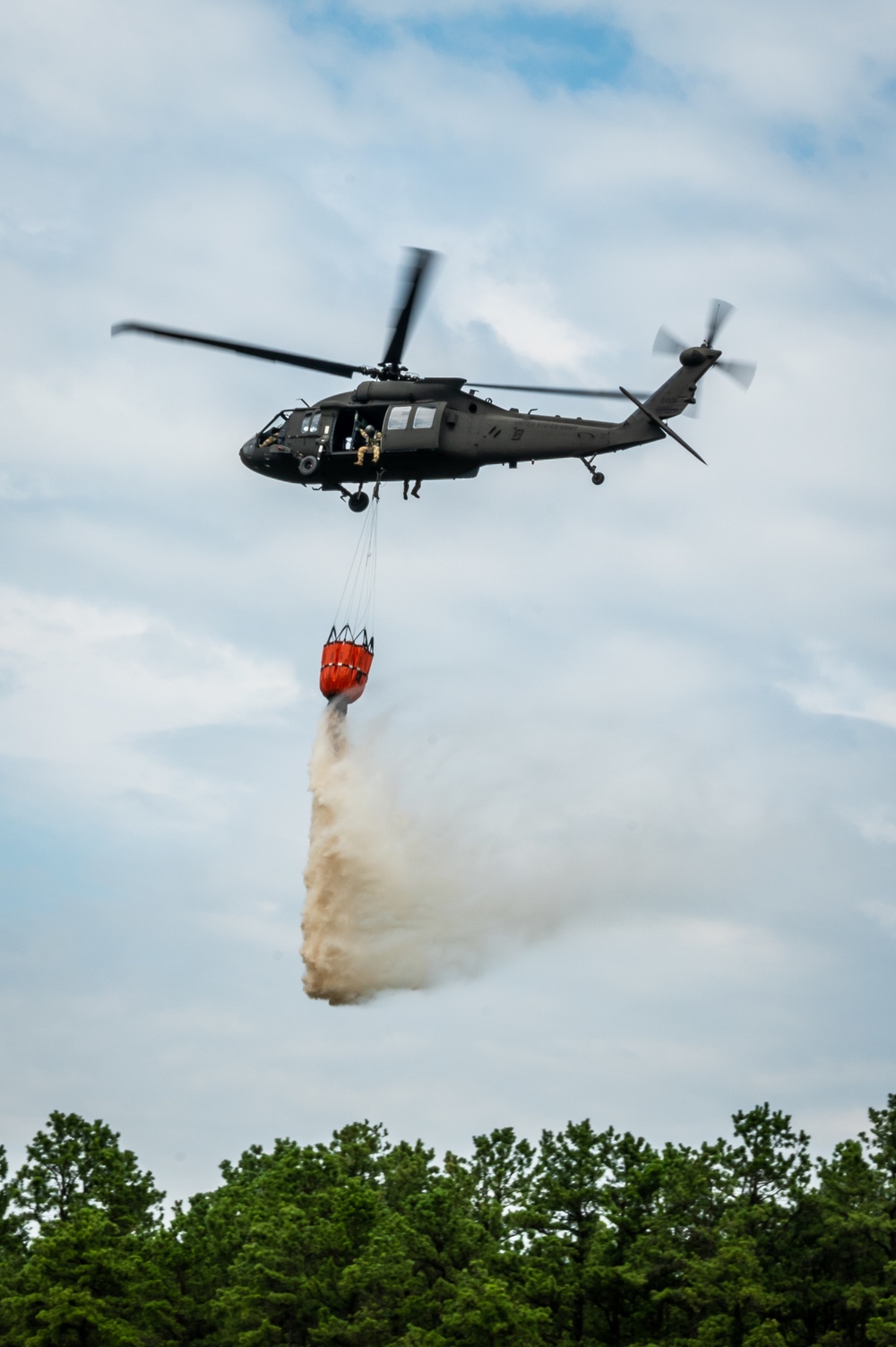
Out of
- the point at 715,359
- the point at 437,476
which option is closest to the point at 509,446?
the point at 437,476

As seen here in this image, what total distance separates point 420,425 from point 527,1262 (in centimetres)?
2958

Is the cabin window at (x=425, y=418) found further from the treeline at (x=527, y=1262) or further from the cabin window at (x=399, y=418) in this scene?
the treeline at (x=527, y=1262)

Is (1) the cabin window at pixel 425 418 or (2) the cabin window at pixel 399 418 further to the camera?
(2) the cabin window at pixel 399 418

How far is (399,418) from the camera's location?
219 feet

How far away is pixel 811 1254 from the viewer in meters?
74.6

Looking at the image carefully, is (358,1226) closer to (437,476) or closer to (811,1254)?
(811,1254)

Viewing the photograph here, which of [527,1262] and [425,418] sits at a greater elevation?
[425,418]

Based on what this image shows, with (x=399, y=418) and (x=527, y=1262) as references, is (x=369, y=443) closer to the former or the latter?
(x=399, y=418)

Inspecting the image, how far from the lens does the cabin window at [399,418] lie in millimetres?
66688

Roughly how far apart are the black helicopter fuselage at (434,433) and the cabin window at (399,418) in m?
0.03

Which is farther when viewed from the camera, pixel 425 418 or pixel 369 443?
pixel 369 443

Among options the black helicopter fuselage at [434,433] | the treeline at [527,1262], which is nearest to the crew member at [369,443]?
the black helicopter fuselage at [434,433]

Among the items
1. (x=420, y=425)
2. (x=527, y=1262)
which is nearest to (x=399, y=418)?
(x=420, y=425)

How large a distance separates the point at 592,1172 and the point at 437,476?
27.0 m
